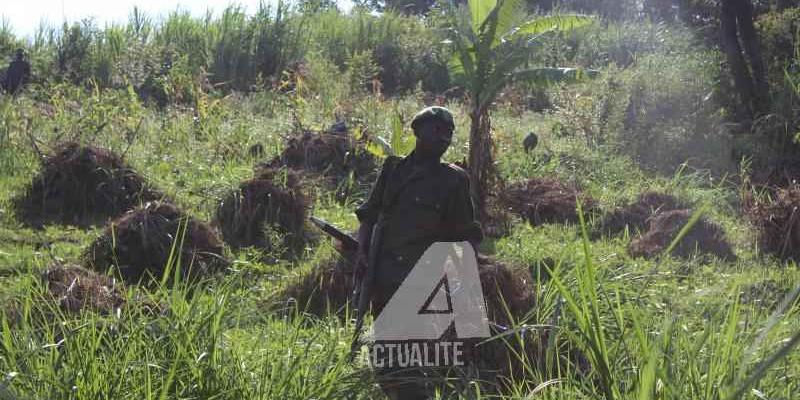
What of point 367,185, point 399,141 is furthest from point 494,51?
point 399,141

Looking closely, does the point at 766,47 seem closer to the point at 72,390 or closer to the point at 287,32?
the point at 287,32

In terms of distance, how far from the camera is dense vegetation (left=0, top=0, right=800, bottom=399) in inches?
124

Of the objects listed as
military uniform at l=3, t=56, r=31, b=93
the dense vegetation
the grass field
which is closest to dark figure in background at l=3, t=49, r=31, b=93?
military uniform at l=3, t=56, r=31, b=93

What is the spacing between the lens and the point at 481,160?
29.9 feet

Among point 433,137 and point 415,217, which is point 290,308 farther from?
point 433,137

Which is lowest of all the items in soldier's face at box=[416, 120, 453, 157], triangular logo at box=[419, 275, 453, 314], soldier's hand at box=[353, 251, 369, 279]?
triangular logo at box=[419, 275, 453, 314]

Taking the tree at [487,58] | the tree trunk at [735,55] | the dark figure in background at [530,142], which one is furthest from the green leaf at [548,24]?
the tree trunk at [735,55]

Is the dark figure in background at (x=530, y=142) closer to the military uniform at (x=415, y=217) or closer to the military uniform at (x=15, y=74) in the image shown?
the military uniform at (x=15, y=74)

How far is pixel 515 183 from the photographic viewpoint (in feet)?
32.8

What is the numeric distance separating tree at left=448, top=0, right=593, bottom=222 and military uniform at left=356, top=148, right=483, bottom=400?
4617 mm

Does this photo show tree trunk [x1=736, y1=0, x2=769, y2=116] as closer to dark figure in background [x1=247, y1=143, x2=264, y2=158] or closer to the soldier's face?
dark figure in background [x1=247, y1=143, x2=264, y2=158]

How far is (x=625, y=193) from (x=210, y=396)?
7.85 meters

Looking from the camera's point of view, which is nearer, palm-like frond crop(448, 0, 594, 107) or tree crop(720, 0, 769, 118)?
palm-like frond crop(448, 0, 594, 107)

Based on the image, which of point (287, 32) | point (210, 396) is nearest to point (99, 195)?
point (210, 396)
